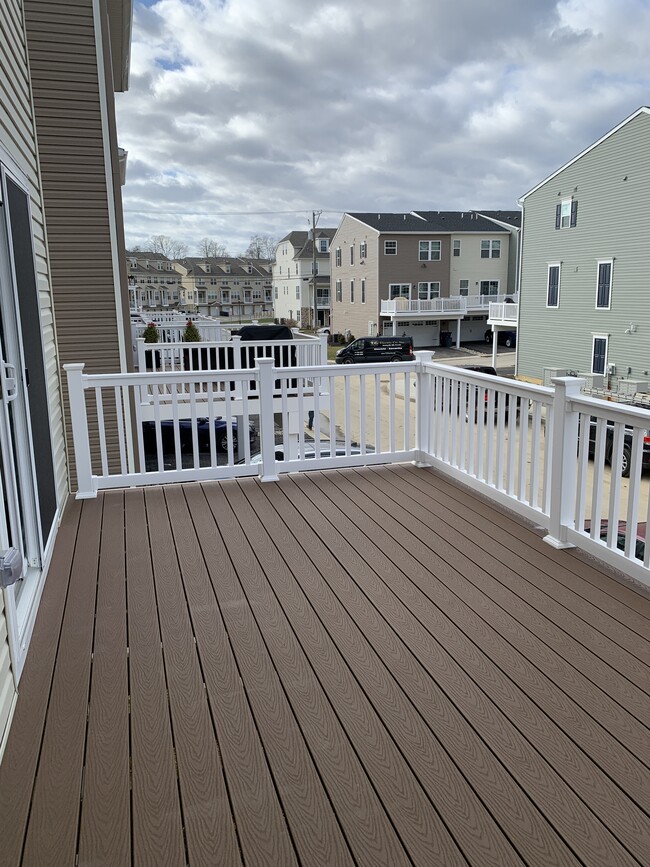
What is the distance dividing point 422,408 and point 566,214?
60.8 ft

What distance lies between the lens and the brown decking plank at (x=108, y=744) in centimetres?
151

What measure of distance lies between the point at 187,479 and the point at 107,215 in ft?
11.0

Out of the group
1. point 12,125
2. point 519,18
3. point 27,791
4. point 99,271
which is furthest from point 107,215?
point 519,18

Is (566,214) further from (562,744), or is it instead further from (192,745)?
(192,745)

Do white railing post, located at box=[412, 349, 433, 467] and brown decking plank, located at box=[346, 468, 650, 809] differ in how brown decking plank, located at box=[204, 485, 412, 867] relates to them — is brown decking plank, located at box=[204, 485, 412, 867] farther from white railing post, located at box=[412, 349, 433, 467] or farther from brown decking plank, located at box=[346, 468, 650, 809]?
white railing post, located at box=[412, 349, 433, 467]

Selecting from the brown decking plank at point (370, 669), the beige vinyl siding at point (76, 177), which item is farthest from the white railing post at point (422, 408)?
the beige vinyl siding at point (76, 177)

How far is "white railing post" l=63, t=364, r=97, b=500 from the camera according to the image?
411 cm

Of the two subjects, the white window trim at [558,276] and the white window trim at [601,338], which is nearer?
the white window trim at [601,338]

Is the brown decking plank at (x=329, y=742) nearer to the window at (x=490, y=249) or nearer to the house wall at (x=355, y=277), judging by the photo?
the house wall at (x=355, y=277)

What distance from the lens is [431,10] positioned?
10.2 m

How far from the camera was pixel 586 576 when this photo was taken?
2.96 meters

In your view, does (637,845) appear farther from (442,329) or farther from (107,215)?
(442,329)

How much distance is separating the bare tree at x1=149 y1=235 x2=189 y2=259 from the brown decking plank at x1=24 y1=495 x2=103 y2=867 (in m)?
63.9

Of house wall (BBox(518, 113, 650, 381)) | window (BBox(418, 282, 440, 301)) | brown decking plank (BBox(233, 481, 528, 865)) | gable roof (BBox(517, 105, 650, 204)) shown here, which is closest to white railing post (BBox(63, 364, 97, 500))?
brown decking plank (BBox(233, 481, 528, 865))
